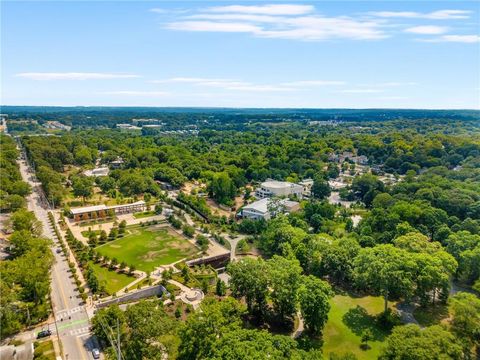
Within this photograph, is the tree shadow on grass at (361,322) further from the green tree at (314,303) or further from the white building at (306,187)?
the white building at (306,187)

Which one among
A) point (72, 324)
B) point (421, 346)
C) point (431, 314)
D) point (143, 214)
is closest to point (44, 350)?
point (72, 324)

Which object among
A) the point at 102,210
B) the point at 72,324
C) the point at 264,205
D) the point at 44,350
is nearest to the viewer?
the point at 44,350

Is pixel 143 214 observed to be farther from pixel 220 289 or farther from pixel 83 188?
pixel 220 289

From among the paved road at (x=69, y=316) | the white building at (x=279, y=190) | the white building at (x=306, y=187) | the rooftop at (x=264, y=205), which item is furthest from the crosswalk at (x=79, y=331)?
the white building at (x=306, y=187)

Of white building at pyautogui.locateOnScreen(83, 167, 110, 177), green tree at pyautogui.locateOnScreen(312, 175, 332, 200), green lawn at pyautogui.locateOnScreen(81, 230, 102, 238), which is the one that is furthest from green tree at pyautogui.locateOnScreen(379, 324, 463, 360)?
white building at pyautogui.locateOnScreen(83, 167, 110, 177)

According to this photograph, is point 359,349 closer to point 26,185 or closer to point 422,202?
point 422,202

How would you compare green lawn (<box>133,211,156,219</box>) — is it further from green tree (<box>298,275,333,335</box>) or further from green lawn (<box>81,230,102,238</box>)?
green tree (<box>298,275,333,335</box>)
